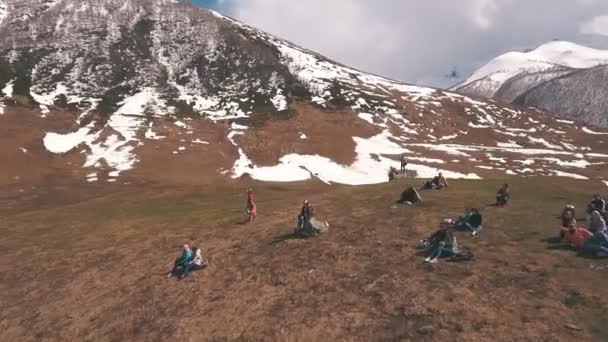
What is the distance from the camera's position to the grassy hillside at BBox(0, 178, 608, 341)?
20.3 metres

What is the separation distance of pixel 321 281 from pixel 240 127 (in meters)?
127

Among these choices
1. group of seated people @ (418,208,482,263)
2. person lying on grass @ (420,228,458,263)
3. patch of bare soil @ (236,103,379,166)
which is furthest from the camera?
patch of bare soil @ (236,103,379,166)

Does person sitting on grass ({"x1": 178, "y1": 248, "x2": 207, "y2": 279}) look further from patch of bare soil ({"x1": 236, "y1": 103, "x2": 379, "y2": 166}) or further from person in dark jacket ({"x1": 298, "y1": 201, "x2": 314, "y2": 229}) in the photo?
patch of bare soil ({"x1": 236, "y1": 103, "x2": 379, "y2": 166})

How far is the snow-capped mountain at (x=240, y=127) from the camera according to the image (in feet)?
372

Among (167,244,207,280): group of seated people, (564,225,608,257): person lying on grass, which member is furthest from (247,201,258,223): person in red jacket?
(564,225,608,257): person lying on grass

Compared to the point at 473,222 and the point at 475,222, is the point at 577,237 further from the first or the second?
the point at 473,222

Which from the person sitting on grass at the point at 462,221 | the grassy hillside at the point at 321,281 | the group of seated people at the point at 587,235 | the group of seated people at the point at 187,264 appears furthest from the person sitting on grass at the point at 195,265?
the group of seated people at the point at 587,235

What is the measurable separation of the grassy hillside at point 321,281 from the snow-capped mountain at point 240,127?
202ft

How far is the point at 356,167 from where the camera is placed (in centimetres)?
11475

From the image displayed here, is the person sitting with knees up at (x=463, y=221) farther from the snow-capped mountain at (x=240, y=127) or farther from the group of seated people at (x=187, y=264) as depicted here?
the snow-capped mountain at (x=240, y=127)

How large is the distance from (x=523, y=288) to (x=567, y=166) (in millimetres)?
103352

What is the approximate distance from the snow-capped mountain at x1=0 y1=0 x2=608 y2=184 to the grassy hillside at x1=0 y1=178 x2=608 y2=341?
6160cm

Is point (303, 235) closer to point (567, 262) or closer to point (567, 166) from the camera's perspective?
point (567, 262)

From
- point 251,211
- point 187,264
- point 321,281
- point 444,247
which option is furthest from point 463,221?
point 251,211
